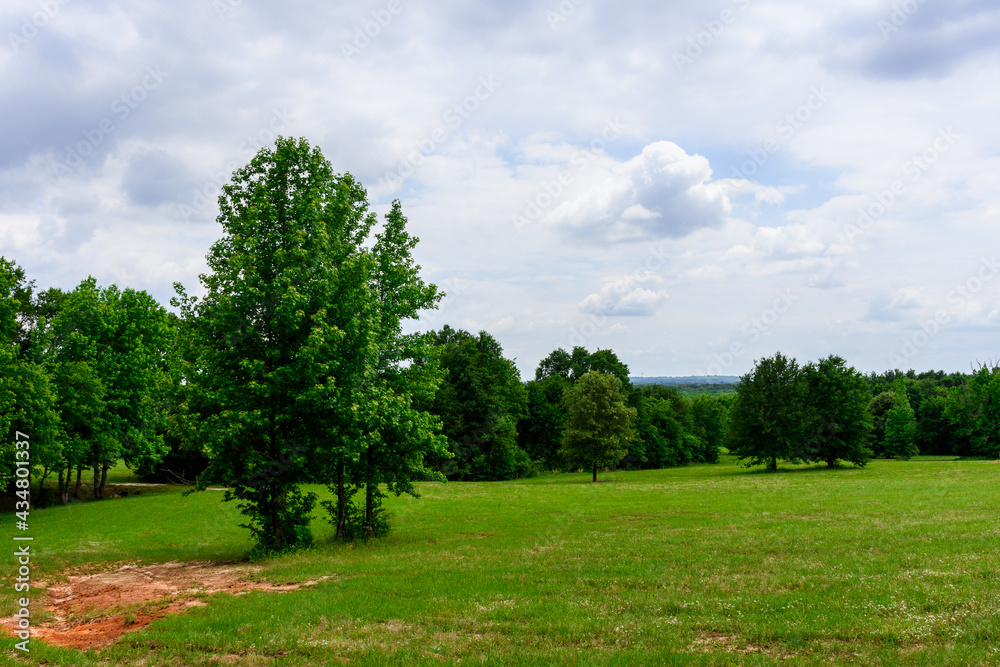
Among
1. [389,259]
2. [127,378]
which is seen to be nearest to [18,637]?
[389,259]

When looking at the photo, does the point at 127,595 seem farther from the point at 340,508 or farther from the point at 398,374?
the point at 398,374

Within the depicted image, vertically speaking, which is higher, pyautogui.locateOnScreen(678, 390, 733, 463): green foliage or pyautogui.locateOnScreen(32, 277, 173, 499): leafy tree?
pyautogui.locateOnScreen(32, 277, 173, 499): leafy tree

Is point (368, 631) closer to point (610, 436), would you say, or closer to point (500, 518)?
point (500, 518)

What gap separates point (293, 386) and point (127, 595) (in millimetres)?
7556

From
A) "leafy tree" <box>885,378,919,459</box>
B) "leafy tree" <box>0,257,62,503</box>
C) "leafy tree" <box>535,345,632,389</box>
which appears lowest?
"leafy tree" <box>885,378,919,459</box>

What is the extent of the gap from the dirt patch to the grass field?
795mm

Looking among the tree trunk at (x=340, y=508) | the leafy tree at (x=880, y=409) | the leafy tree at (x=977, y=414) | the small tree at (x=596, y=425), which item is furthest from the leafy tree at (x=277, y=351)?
the leafy tree at (x=880, y=409)

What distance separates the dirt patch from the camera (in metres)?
13.2

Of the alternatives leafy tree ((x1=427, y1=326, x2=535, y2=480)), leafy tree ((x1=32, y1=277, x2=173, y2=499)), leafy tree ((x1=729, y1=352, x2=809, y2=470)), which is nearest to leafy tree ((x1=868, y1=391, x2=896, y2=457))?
leafy tree ((x1=729, y1=352, x2=809, y2=470))

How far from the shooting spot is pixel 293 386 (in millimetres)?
21016

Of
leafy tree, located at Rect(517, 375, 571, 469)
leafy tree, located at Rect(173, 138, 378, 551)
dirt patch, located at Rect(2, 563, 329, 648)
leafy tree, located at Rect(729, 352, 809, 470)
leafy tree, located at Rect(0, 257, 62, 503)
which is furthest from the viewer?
leafy tree, located at Rect(517, 375, 571, 469)

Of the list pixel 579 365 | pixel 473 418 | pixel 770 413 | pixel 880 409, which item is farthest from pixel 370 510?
pixel 880 409

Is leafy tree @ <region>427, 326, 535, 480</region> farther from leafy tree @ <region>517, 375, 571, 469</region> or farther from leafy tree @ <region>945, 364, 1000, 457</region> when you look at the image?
leafy tree @ <region>945, 364, 1000, 457</region>

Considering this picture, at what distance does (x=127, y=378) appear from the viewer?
5269 centimetres
